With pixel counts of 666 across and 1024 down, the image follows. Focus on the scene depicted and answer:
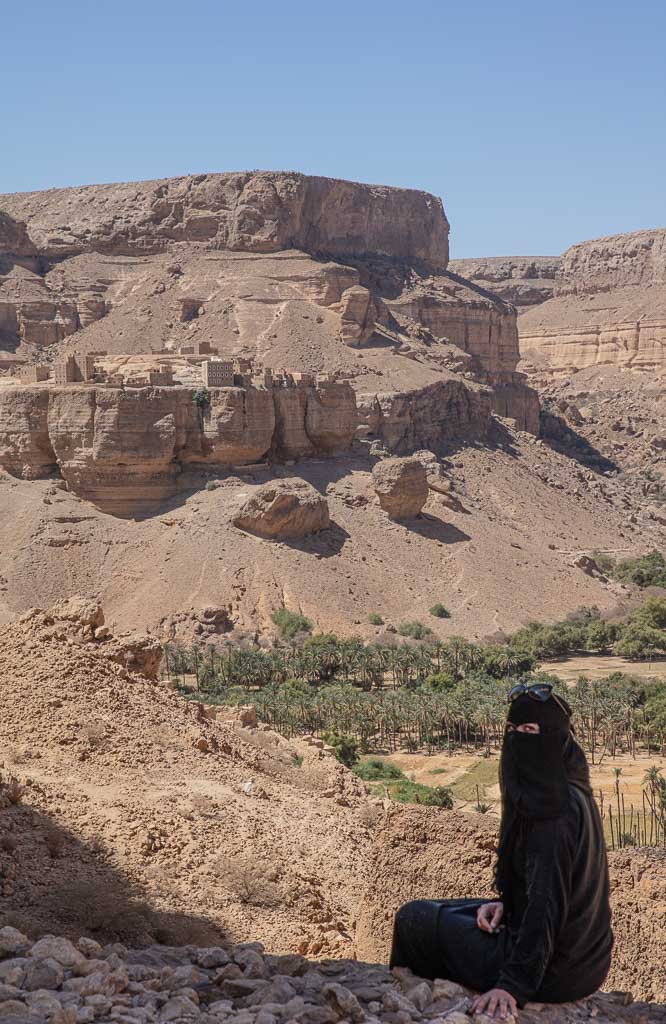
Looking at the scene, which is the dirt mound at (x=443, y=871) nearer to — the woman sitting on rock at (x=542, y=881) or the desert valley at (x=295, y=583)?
the desert valley at (x=295, y=583)

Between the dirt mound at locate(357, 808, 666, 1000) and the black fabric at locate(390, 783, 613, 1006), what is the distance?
241 cm

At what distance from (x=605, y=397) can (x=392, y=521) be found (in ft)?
170

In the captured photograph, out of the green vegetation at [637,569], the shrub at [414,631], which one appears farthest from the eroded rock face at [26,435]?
the green vegetation at [637,569]

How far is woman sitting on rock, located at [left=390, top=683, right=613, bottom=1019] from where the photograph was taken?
19.7 ft

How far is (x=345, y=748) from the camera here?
29672 mm

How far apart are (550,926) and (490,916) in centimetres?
46

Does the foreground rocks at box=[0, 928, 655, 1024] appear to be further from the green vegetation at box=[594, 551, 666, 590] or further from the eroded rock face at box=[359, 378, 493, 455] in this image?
the eroded rock face at box=[359, 378, 493, 455]

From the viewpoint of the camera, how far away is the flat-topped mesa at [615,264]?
112 meters

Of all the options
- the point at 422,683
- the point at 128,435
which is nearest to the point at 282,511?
the point at 128,435

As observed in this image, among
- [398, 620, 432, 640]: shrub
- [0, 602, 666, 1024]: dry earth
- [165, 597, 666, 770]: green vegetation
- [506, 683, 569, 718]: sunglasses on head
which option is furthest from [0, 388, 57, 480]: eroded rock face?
[506, 683, 569, 718]: sunglasses on head

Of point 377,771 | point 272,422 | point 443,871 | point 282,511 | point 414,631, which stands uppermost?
point 272,422

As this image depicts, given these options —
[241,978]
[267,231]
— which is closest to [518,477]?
[267,231]

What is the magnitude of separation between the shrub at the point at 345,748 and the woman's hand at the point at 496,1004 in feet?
73.7

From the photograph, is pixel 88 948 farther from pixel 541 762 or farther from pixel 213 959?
pixel 541 762
